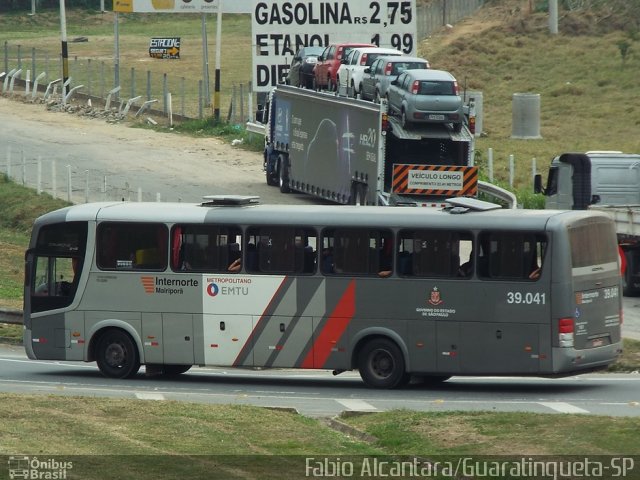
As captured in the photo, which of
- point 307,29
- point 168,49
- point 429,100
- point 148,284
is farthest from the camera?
point 168,49

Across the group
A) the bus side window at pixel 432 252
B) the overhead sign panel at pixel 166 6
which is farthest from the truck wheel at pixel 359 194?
the overhead sign panel at pixel 166 6

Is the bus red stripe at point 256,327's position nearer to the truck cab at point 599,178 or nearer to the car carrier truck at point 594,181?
the car carrier truck at point 594,181

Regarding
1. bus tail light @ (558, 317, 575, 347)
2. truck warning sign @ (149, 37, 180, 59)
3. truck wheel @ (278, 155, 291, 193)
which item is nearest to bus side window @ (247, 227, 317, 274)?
bus tail light @ (558, 317, 575, 347)

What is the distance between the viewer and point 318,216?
2298 centimetres

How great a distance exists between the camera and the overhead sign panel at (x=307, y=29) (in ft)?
190

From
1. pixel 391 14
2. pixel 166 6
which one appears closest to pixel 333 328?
pixel 391 14

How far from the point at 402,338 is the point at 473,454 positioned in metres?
6.95

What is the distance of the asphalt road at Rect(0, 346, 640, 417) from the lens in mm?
20719

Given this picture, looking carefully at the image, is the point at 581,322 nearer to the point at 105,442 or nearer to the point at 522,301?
the point at 522,301

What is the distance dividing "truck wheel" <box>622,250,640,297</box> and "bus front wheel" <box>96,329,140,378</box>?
11.4 m

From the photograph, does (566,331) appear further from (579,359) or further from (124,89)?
(124,89)

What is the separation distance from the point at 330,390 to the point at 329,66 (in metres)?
26.0

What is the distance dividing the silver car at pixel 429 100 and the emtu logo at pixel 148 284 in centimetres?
1611

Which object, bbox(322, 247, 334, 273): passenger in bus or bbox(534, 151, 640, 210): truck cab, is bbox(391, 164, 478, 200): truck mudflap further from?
bbox(322, 247, 334, 273): passenger in bus
